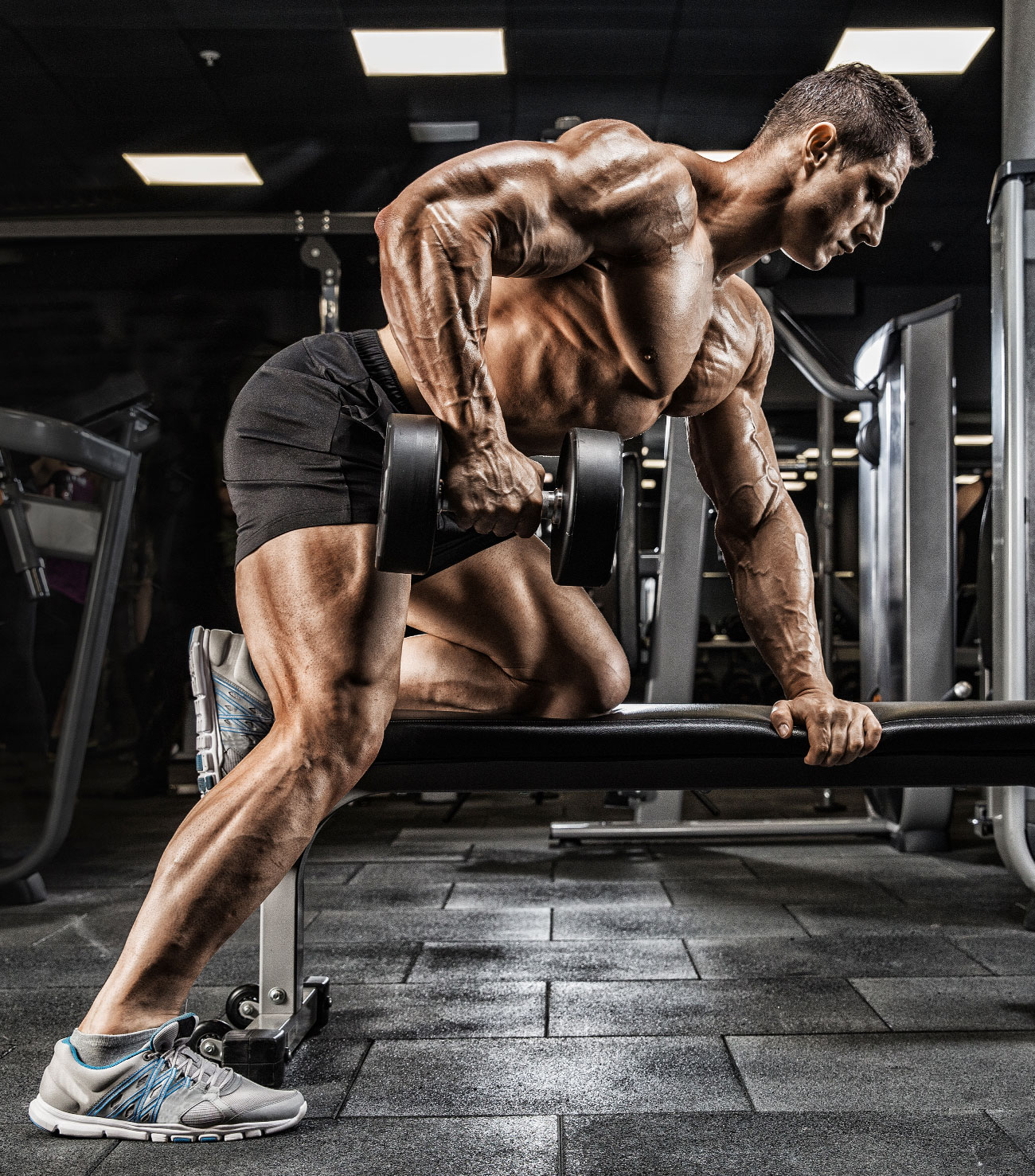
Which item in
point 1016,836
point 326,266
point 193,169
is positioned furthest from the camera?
point 193,169

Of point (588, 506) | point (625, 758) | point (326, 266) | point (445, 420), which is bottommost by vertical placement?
point (625, 758)

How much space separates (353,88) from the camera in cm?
429

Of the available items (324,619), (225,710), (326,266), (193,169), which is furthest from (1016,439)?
(193,169)

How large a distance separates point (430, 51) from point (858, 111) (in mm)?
3153

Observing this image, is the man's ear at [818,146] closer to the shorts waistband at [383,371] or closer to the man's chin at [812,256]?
the man's chin at [812,256]

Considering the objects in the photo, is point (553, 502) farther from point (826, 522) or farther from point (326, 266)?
point (826, 522)

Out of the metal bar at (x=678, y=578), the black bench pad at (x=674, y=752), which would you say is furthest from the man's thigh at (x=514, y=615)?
the metal bar at (x=678, y=578)

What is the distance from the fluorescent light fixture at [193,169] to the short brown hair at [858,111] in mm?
4153

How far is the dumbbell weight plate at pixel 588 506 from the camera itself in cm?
116

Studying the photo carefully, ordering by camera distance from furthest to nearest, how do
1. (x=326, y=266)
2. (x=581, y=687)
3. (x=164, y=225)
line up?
(x=326, y=266) < (x=164, y=225) < (x=581, y=687)

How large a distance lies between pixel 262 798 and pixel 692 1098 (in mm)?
698

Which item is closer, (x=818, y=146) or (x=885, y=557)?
(x=818, y=146)

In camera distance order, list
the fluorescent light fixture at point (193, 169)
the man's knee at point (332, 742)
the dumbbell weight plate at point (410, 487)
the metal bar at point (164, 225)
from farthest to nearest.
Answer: the fluorescent light fixture at point (193, 169) → the metal bar at point (164, 225) → the man's knee at point (332, 742) → the dumbbell weight plate at point (410, 487)

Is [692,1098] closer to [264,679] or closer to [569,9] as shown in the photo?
[264,679]
